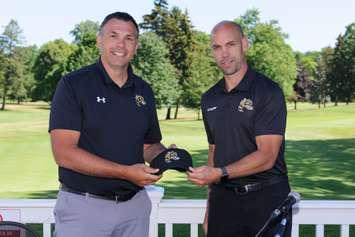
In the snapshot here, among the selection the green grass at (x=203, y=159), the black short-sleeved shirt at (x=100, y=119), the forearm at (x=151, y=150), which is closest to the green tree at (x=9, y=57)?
the green grass at (x=203, y=159)

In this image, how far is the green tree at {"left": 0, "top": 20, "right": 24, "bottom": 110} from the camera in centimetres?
5772

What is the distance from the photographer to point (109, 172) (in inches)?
110

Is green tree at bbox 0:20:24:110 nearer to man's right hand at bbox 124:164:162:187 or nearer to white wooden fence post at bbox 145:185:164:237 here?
white wooden fence post at bbox 145:185:164:237

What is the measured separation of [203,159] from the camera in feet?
66.9

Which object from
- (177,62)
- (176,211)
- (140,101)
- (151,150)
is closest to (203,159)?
(176,211)

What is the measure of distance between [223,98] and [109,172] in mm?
822

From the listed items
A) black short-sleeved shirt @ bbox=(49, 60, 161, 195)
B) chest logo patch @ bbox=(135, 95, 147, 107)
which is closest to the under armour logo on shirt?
black short-sleeved shirt @ bbox=(49, 60, 161, 195)

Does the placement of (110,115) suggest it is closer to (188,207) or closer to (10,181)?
(188,207)

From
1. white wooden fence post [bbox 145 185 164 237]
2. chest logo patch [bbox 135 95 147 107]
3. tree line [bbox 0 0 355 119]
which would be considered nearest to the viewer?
chest logo patch [bbox 135 95 147 107]

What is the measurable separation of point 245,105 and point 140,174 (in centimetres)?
70

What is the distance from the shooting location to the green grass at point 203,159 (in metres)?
13.7

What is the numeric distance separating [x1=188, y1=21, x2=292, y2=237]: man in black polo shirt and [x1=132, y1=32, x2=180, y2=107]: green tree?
43062 millimetres

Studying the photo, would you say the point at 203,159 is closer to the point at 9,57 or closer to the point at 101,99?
the point at 101,99

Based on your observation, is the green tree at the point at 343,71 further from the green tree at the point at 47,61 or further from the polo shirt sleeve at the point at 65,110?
the polo shirt sleeve at the point at 65,110
